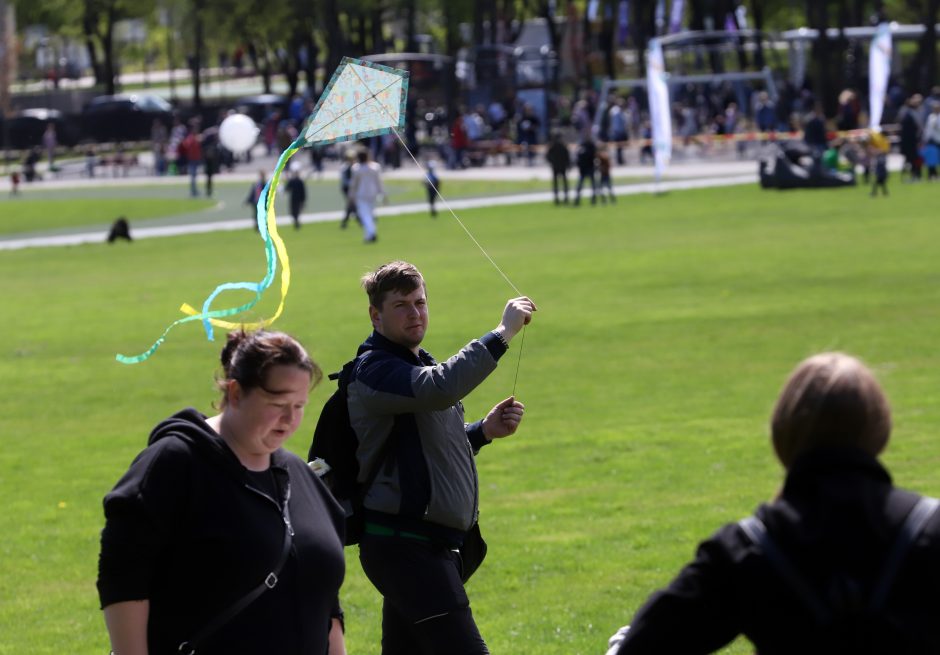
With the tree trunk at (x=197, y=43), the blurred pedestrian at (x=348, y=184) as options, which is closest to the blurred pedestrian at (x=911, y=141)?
the blurred pedestrian at (x=348, y=184)

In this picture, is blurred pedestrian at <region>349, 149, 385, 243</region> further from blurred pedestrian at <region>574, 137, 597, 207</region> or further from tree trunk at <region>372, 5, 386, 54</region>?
tree trunk at <region>372, 5, 386, 54</region>

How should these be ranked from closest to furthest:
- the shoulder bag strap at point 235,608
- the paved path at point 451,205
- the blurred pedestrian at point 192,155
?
the shoulder bag strap at point 235,608 → the paved path at point 451,205 → the blurred pedestrian at point 192,155

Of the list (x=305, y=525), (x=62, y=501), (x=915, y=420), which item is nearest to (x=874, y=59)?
(x=915, y=420)

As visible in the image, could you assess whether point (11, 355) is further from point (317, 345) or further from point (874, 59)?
point (874, 59)

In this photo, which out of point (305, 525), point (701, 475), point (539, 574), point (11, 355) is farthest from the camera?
point (11, 355)

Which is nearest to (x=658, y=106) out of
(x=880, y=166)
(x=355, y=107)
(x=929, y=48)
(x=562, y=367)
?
(x=880, y=166)

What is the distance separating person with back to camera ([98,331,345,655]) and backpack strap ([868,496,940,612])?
1.74m

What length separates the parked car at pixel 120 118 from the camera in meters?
75.0

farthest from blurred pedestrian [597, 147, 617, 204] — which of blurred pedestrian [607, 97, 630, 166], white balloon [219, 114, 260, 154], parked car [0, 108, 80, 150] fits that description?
parked car [0, 108, 80, 150]

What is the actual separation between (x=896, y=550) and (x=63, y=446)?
11679mm

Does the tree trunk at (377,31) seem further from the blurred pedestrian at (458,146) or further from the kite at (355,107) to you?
the kite at (355,107)

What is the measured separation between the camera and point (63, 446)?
1402 cm

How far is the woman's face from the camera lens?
434 cm

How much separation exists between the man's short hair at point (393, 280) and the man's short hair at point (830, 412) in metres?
2.50
